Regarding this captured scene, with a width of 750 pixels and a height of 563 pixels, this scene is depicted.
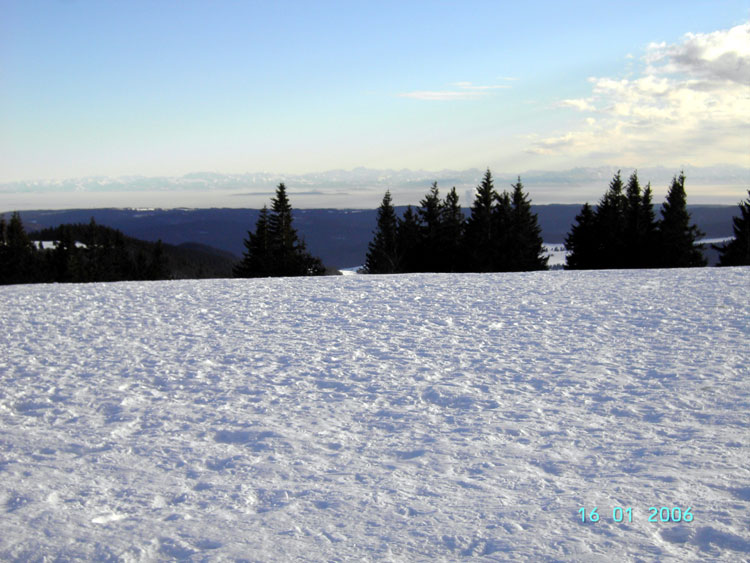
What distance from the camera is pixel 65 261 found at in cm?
7138

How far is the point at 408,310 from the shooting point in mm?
11852

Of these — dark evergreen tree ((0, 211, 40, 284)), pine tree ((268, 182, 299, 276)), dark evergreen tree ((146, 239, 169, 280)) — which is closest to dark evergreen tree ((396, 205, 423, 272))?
pine tree ((268, 182, 299, 276))

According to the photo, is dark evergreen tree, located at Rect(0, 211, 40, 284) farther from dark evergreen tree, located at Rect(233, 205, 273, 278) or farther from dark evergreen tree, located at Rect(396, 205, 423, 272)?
dark evergreen tree, located at Rect(396, 205, 423, 272)

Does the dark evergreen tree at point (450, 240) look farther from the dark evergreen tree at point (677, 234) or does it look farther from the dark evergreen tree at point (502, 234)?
the dark evergreen tree at point (677, 234)

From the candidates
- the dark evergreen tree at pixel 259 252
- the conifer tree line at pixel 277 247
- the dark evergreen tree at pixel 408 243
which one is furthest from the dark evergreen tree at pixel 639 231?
A: the dark evergreen tree at pixel 259 252

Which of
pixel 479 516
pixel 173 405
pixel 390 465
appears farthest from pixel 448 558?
pixel 173 405

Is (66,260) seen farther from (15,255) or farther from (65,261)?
(15,255)

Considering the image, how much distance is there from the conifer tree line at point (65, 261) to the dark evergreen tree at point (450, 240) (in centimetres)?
4116

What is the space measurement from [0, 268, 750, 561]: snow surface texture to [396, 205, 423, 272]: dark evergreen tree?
43383 millimetres

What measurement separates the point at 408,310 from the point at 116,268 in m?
80.0

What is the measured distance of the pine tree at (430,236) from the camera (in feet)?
178

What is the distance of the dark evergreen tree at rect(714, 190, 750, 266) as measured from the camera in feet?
162

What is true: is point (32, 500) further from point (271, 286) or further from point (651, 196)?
point (651, 196)

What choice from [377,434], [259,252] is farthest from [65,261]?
[377,434]
